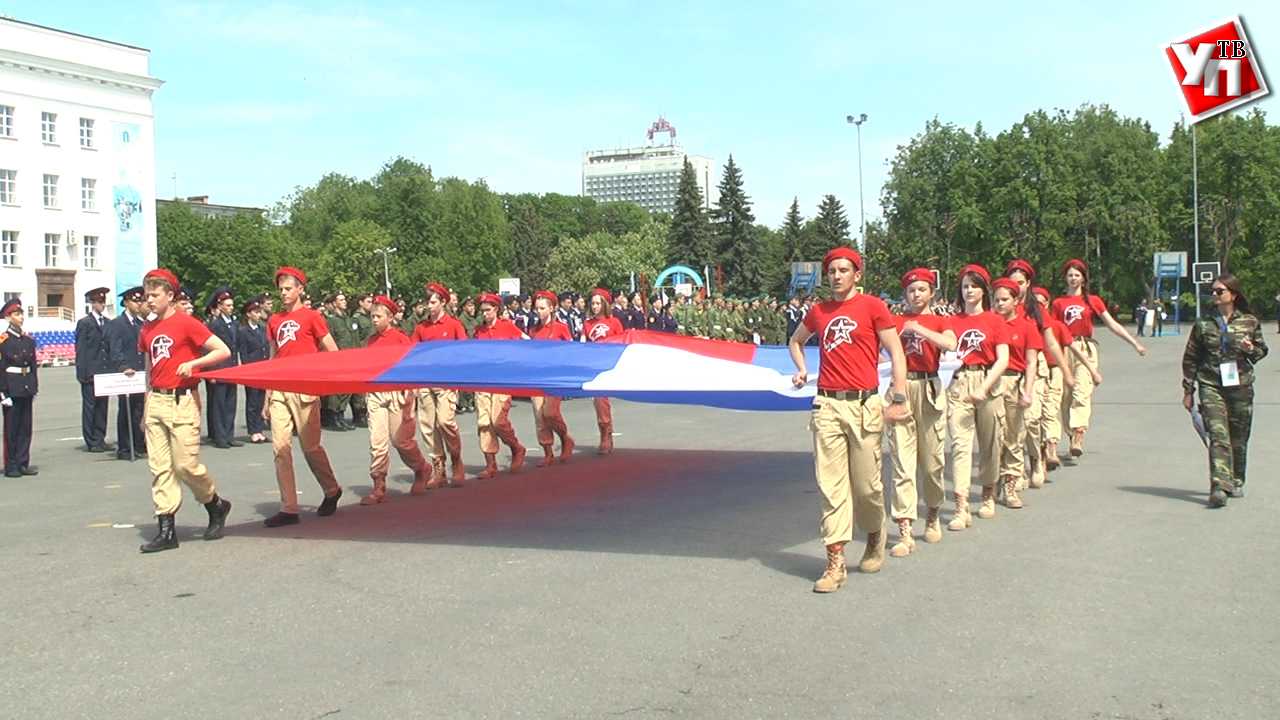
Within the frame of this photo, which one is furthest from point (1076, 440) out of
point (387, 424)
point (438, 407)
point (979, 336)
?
point (387, 424)

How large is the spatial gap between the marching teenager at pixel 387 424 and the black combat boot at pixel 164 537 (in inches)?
88.2

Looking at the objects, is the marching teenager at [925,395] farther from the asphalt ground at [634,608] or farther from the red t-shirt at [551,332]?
the red t-shirt at [551,332]

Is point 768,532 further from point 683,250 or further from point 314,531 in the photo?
point 683,250

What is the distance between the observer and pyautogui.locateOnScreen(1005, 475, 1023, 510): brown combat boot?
9.48 m

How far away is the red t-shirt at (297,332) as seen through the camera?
952 centimetres

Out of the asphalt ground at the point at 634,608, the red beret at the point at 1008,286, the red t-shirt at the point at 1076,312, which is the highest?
the red beret at the point at 1008,286

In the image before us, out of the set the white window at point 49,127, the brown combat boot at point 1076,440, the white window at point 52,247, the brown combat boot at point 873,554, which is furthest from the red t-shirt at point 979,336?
the white window at point 49,127

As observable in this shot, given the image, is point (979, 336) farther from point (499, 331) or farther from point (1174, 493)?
point (499, 331)

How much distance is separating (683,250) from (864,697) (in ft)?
260

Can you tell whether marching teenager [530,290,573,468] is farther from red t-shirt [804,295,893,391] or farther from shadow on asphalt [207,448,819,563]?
red t-shirt [804,295,893,391]

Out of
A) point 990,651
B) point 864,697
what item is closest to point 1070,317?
point 990,651

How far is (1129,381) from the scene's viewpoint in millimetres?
23484

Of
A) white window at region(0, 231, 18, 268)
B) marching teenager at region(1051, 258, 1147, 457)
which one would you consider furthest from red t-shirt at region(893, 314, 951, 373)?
white window at region(0, 231, 18, 268)

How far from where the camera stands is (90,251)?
63250mm
